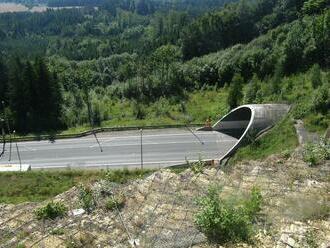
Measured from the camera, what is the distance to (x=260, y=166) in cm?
2045

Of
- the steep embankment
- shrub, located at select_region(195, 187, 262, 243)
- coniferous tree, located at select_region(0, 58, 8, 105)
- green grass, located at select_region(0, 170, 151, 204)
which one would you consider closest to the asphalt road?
green grass, located at select_region(0, 170, 151, 204)

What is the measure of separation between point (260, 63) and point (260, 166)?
4290cm

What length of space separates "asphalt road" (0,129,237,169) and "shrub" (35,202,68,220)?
19.3 m

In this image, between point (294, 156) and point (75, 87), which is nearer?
point (294, 156)

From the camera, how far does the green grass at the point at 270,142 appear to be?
34.2m

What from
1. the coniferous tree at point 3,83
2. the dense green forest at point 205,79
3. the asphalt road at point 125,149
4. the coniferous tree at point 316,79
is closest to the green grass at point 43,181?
the asphalt road at point 125,149

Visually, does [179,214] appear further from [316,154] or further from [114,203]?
[316,154]

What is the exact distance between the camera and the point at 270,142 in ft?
117

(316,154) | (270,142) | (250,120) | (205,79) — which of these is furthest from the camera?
(205,79)

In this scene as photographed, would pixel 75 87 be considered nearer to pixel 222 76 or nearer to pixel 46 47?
pixel 222 76

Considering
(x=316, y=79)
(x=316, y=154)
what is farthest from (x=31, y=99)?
(x=316, y=154)

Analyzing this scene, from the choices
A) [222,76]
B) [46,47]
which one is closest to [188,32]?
[222,76]

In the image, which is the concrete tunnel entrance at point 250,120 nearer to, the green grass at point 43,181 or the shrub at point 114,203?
the green grass at point 43,181

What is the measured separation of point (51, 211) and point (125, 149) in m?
23.3
